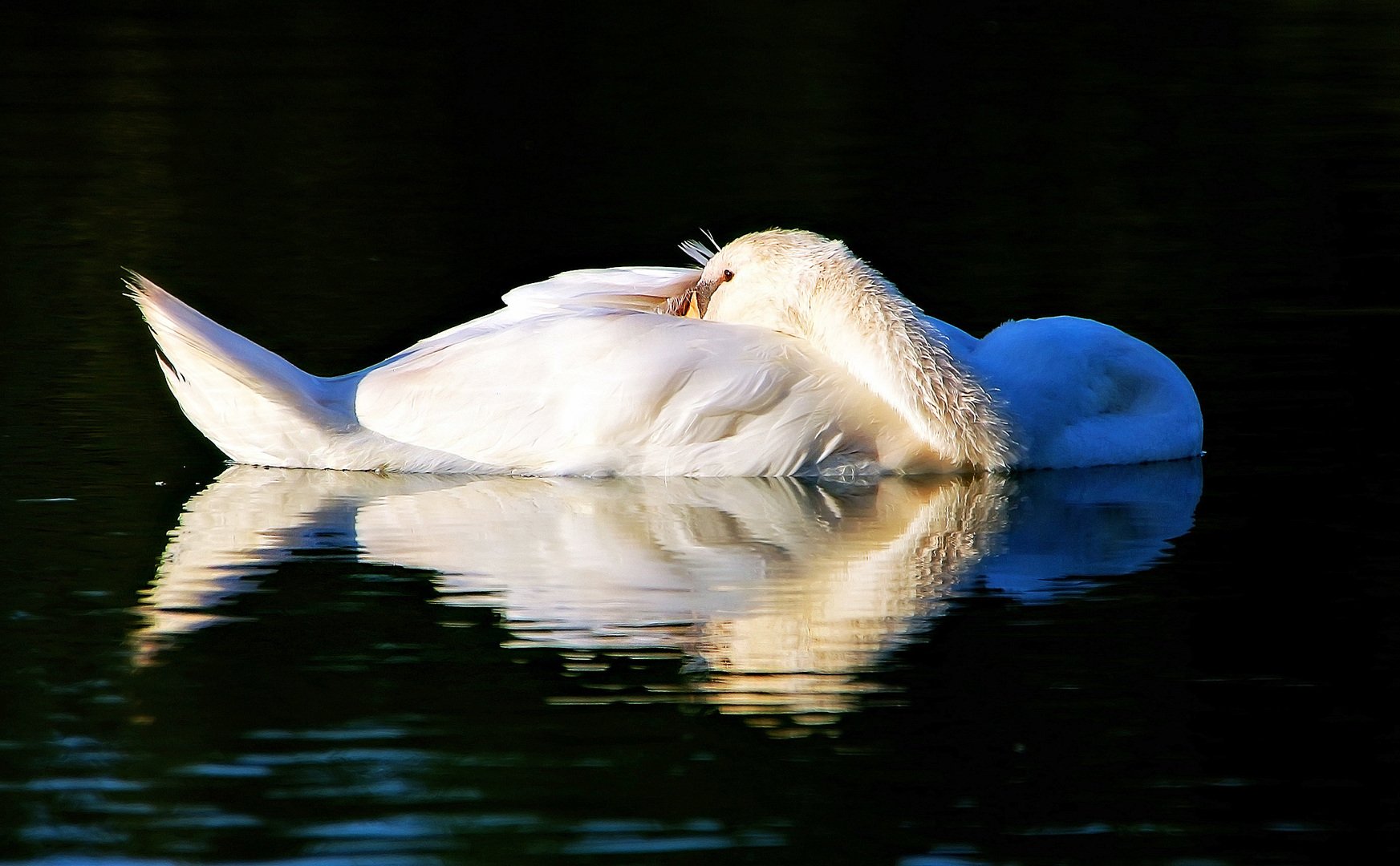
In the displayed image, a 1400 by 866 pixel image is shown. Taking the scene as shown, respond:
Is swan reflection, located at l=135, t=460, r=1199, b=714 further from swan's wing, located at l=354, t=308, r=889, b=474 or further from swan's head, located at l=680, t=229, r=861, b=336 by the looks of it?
swan's head, located at l=680, t=229, r=861, b=336

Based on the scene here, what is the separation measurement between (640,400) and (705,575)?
1.40 metres

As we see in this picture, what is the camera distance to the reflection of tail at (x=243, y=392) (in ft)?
26.1

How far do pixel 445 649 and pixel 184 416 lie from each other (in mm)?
3844

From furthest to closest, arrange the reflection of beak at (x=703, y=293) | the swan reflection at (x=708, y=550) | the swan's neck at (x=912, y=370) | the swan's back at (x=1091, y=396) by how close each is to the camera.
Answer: the reflection of beak at (x=703, y=293) < the swan's back at (x=1091, y=396) < the swan's neck at (x=912, y=370) < the swan reflection at (x=708, y=550)

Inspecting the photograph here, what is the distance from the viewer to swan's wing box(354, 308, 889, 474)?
25.2 feet

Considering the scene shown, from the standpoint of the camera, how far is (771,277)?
8039 millimetres

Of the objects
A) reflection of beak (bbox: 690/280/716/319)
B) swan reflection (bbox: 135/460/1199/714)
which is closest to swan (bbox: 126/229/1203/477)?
reflection of beak (bbox: 690/280/716/319)

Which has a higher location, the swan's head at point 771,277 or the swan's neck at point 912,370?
the swan's head at point 771,277

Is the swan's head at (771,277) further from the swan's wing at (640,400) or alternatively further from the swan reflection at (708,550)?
the swan reflection at (708,550)

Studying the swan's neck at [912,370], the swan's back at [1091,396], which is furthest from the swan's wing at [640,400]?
the swan's back at [1091,396]

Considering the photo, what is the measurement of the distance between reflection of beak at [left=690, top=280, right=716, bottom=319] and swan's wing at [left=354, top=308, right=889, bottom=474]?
1.29ft

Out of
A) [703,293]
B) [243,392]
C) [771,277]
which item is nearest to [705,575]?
[771,277]

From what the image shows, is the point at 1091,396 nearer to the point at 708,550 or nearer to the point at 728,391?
the point at 728,391

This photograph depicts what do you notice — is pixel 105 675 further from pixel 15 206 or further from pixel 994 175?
pixel 994 175
